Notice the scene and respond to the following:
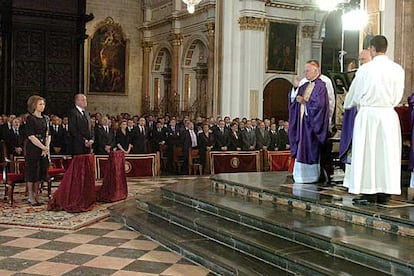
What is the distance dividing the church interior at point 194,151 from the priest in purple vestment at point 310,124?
28 centimetres

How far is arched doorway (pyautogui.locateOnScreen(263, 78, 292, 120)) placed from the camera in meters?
20.4

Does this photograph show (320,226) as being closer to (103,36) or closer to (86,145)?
(86,145)

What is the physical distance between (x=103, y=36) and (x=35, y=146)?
1723 cm

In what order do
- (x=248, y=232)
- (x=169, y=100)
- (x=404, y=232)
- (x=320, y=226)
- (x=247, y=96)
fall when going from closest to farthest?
(x=404, y=232)
(x=320, y=226)
(x=248, y=232)
(x=247, y=96)
(x=169, y=100)

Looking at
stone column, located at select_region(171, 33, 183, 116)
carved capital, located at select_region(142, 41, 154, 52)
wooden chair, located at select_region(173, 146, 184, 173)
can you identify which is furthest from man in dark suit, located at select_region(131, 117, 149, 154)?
carved capital, located at select_region(142, 41, 154, 52)

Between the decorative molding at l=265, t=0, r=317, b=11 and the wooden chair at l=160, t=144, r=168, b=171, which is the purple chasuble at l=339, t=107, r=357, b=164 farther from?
the decorative molding at l=265, t=0, r=317, b=11

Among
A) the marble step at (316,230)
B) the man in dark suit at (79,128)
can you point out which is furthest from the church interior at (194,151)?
the man in dark suit at (79,128)

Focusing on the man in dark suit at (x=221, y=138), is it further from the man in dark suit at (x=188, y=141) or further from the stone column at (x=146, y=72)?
the stone column at (x=146, y=72)

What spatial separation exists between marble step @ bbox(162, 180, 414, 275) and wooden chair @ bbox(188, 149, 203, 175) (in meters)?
6.55

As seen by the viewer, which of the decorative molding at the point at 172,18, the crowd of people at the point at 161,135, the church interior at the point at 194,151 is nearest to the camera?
the church interior at the point at 194,151

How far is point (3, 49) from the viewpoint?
19391 millimetres

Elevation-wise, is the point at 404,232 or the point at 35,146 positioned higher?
the point at 35,146

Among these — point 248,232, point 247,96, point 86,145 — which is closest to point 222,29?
point 247,96

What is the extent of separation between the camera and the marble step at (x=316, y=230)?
4.80 meters
